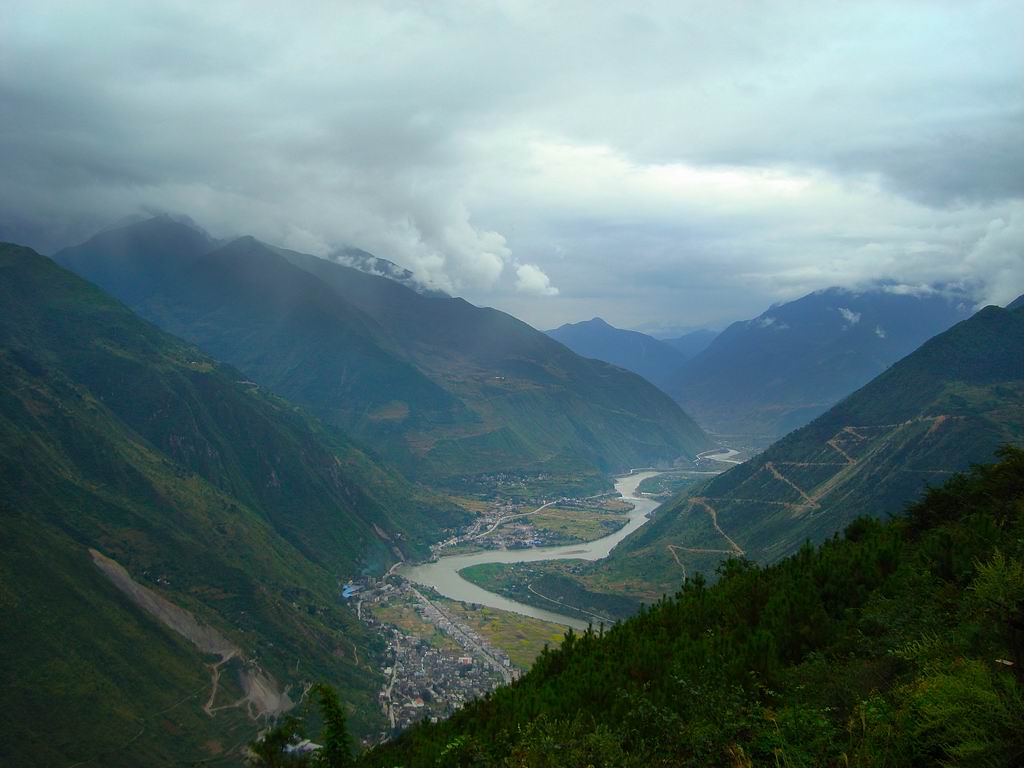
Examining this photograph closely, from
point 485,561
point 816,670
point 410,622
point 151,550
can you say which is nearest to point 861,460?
point 485,561

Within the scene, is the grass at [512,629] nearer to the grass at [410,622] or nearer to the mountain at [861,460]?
the grass at [410,622]

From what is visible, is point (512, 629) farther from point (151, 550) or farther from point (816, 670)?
point (816, 670)

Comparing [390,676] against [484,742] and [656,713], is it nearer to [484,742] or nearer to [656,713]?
[484,742]

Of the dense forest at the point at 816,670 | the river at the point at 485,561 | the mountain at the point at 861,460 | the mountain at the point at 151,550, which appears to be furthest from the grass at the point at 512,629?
the dense forest at the point at 816,670

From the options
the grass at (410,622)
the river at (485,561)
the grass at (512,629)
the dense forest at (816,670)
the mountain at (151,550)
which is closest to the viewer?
the dense forest at (816,670)

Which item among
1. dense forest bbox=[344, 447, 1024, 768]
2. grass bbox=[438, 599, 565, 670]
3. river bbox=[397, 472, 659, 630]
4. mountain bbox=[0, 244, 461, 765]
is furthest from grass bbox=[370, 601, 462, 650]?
dense forest bbox=[344, 447, 1024, 768]

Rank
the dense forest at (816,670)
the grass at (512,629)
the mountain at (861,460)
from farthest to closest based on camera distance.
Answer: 1. the mountain at (861,460)
2. the grass at (512,629)
3. the dense forest at (816,670)
